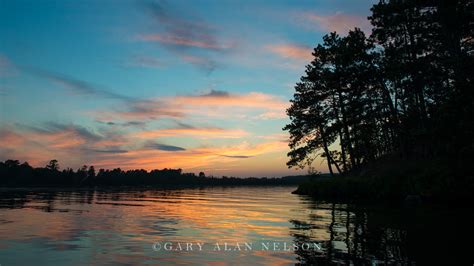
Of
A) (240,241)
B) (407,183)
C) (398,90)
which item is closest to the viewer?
(240,241)

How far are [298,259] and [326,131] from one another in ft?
134

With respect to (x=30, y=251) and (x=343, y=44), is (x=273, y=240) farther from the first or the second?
(x=343, y=44)

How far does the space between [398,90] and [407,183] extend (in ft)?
44.7

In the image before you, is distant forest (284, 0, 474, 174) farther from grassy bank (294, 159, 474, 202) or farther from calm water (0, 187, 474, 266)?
calm water (0, 187, 474, 266)

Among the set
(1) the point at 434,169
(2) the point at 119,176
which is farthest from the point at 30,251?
→ (2) the point at 119,176

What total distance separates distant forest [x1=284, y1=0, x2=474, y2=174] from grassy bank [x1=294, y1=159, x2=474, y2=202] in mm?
1049

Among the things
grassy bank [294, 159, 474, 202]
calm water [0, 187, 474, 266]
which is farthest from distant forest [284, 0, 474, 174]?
calm water [0, 187, 474, 266]

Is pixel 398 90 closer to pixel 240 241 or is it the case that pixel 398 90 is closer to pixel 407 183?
pixel 407 183

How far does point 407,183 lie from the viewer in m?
33.4

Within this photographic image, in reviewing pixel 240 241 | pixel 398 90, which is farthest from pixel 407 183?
pixel 240 241

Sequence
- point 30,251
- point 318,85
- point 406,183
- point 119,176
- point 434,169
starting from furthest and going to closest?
point 119,176
point 318,85
point 406,183
point 434,169
point 30,251

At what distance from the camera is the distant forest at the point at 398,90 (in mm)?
28703

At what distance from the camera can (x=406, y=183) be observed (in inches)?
1324

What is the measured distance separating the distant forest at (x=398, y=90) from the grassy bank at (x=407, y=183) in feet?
3.44
